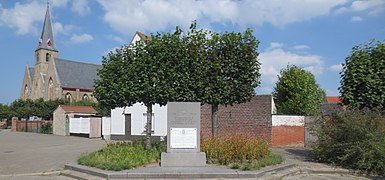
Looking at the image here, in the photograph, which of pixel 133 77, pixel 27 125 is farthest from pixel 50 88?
pixel 133 77

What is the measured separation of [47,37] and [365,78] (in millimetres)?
85204

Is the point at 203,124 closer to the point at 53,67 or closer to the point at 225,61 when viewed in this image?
the point at 225,61

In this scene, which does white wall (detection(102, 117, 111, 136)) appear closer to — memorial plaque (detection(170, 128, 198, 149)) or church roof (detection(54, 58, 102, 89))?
memorial plaque (detection(170, 128, 198, 149))

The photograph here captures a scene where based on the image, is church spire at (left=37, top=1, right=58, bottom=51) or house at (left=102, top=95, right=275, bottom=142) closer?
house at (left=102, top=95, right=275, bottom=142)

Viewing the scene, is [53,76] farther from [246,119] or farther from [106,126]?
[246,119]

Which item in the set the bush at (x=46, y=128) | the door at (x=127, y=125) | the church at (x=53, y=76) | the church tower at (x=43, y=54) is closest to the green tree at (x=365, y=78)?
the door at (x=127, y=125)

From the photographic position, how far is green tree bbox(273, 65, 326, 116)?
111ft

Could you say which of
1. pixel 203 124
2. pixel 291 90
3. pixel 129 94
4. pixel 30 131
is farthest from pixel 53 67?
pixel 129 94

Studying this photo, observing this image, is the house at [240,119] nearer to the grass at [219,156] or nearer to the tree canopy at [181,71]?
the tree canopy at [181,71]

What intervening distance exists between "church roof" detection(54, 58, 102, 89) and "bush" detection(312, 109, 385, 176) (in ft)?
212

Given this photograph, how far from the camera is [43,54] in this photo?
84.2 m

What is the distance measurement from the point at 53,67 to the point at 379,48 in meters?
70.0

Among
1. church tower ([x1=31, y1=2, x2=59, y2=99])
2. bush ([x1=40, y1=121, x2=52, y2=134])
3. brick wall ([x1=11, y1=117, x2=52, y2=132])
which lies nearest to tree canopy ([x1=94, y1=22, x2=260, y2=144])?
bush ([x1=40, y1=121, x2=52, y2=134])

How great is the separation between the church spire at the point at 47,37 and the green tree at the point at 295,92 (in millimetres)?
66521
